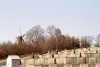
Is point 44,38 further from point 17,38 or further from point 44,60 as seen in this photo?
point 44,60

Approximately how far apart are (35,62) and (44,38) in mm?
57109

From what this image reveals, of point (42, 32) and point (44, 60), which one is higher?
point (42, 32)

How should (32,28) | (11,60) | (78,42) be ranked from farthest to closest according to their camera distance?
(78,42) → (32,28) → (11,60)

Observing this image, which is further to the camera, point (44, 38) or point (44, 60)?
point (44, 38)

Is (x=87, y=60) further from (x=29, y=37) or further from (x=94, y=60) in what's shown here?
(x=29, y=37)

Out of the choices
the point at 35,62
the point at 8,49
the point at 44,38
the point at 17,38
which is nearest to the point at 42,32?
the point at 44,38

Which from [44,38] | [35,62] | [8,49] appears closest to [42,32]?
[44,38]

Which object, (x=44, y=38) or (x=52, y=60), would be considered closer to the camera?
(x=52, y=60)

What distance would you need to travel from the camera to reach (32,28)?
224 feet

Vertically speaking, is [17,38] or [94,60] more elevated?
[17,38]

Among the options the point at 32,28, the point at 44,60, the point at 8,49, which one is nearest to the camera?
the point at 44,60

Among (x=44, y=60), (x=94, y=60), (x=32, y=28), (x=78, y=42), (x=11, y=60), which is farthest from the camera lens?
(x=78, y=42)

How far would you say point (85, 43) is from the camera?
73.9 metres

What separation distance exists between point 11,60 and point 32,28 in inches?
→ 2518
